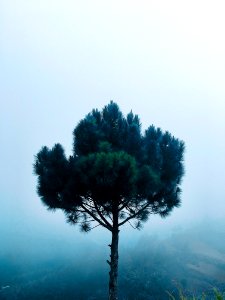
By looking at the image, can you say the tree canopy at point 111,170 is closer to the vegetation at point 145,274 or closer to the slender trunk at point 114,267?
the slender trunk at point 114,267

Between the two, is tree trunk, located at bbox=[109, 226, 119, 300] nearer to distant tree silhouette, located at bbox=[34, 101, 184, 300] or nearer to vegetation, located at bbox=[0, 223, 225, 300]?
distant tree silhouette, located at bbox=[34, 101, 184, 300]

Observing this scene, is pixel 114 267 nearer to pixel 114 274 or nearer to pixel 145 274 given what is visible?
pixel 114 274

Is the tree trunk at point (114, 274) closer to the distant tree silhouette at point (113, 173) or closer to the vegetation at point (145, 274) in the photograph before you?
the distant tree silhouette at point (113, 173)

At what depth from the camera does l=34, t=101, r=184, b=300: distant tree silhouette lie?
10359 mm

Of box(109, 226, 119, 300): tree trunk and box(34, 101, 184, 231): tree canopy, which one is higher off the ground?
box(34, 101, 184, 231): tree canopy

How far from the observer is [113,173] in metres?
10.1

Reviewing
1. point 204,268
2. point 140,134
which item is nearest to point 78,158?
point 140,134

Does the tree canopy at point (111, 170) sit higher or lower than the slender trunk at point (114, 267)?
higher

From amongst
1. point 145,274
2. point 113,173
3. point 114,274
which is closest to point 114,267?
point 114,274

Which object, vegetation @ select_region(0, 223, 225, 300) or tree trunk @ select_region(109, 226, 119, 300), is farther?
vegetation @ select_region(0, 223, 225, 300)

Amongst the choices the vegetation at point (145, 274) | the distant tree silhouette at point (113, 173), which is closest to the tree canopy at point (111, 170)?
the distant tree silhouette at point (113, 173)

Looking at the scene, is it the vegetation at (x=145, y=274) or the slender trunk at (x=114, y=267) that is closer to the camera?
the slender trunk at (x=114, y=267)

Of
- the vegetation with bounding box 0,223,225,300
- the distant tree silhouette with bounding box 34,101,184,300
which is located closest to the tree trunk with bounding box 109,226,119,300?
the distant tree silhouette with bounding box 34,101,184,300

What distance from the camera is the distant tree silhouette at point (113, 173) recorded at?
408 inches
